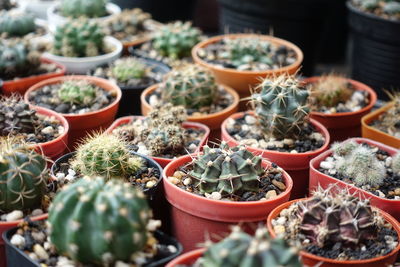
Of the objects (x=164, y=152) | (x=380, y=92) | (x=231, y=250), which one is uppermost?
(x=231, y=250)

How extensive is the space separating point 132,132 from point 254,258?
5.72 ft

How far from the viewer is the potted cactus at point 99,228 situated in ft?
6.77

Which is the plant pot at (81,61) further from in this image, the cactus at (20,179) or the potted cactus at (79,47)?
the cactus at (20,179)

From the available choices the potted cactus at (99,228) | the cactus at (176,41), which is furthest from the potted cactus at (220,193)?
the cactus at (176,41)

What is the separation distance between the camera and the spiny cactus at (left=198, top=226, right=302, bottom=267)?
186 centimetres

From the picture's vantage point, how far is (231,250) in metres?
1.91

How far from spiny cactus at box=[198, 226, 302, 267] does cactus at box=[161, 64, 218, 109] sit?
6.15 ft

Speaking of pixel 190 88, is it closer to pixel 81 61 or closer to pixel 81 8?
pixel 81 61

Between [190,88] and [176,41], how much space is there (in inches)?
43.6

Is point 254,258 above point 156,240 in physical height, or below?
above

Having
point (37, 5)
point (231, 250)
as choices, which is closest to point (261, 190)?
point (231, 250)

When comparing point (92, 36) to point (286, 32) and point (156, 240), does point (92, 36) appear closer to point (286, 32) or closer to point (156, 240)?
point (286, 32)

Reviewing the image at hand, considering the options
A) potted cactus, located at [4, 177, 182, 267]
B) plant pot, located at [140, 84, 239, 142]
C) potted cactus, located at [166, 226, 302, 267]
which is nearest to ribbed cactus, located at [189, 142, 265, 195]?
potted cactus, located at [4, 177, 182, 267]

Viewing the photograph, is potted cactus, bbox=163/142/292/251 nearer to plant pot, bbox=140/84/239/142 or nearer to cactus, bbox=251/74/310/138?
cactus, bbox=251/74/310/138
